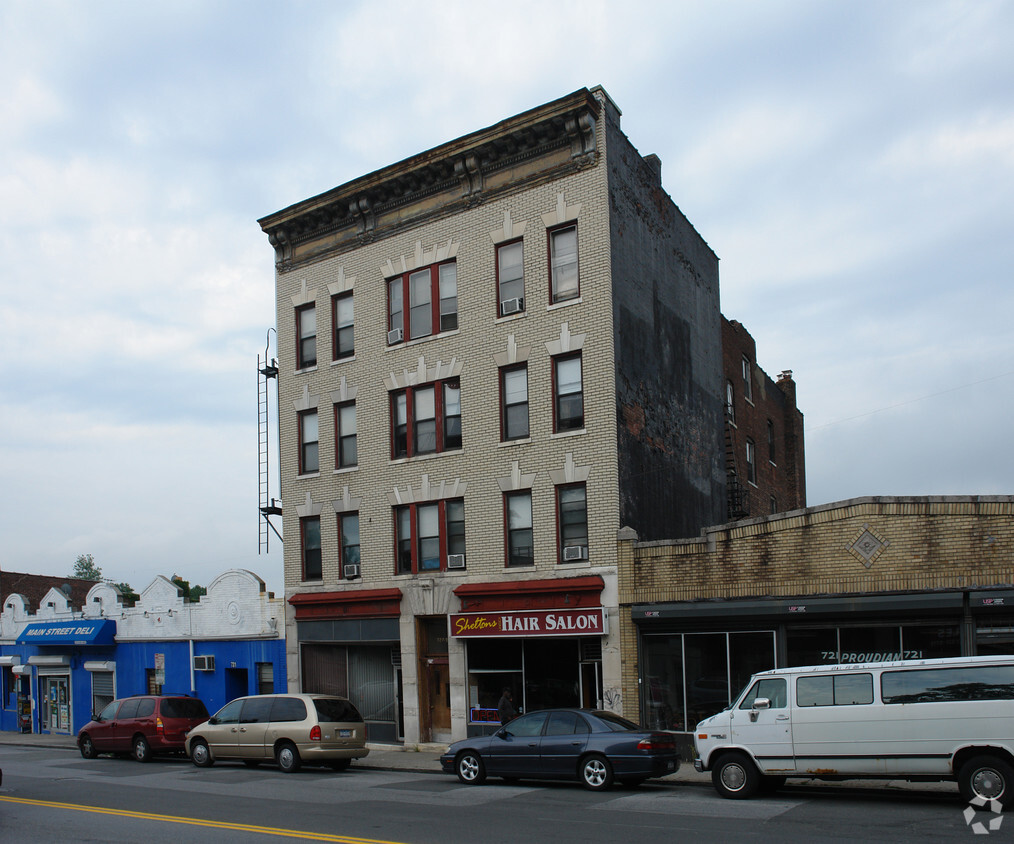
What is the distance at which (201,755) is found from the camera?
22.9 metres

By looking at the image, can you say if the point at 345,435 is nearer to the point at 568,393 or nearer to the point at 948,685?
the point at 568,393

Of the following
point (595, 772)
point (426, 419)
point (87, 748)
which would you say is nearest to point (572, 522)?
point (426, 419)

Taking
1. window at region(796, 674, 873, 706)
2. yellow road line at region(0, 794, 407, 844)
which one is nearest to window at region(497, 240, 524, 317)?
window at region(796, 674, 873, 706)

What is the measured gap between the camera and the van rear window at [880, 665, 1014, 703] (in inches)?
525

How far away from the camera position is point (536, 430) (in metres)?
24.2

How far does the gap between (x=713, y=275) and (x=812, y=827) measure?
864 inches

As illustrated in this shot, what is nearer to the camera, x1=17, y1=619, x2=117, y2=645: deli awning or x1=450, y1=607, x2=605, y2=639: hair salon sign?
x1=450, y1=607, x2=605, y2=639: hair salon sign

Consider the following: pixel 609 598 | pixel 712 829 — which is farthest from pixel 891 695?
pixel 609 598

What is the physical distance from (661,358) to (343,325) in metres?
9.26

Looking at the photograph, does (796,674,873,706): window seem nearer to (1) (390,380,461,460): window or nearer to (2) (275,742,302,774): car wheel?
(2) (275,742,302,774): car wheel

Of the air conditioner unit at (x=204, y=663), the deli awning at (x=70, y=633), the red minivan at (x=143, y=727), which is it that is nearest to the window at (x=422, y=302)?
the red minivan at (x=143, y=727)

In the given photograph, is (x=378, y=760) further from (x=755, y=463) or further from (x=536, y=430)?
(x=755, y=463)

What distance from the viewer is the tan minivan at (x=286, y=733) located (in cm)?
2112

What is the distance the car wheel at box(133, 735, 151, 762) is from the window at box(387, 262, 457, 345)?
39.3ft
